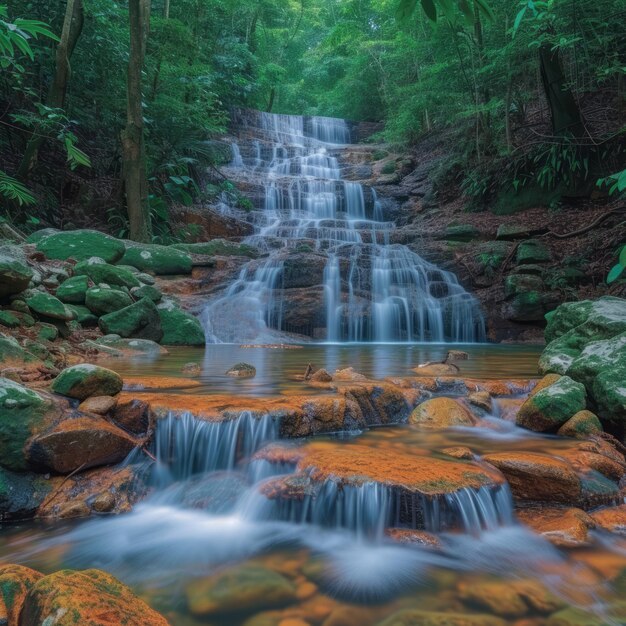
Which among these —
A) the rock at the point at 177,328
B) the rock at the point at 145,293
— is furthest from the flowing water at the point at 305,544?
the rock at the point at 145,293

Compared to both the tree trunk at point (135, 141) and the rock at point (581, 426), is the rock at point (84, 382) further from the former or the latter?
the tree trunk at point (135, 141)

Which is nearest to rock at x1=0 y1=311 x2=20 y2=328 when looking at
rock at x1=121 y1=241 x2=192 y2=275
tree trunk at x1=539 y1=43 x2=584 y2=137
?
rock at x1=121 y1=241 x2=192 y2=275

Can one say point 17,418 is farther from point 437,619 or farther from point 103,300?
point 103,300

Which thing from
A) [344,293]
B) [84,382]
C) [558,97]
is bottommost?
[84,382]

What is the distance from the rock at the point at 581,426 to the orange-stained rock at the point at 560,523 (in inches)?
36.9

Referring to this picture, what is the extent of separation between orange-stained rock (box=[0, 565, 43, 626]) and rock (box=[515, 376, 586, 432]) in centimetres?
339

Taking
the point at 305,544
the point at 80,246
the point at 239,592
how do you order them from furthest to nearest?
the point at 80,246, the point at 305,544, the point at 239,592

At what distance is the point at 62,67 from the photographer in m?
9.84

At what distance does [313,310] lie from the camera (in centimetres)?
1070

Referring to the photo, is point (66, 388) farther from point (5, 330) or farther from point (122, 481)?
point (5, 330)

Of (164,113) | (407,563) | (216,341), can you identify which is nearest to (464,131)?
(164,113)

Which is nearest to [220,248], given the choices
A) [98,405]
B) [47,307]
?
[47,307]

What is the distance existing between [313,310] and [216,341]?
2387mm

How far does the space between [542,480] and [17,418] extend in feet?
10.4
